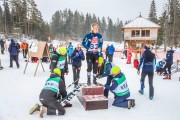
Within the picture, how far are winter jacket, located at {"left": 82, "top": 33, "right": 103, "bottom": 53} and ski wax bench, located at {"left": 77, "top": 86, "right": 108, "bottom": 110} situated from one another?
1.63 m

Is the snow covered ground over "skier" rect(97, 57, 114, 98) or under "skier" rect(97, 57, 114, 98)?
under

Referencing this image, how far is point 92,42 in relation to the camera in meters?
9.38

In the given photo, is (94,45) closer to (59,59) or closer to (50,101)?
(59,59)

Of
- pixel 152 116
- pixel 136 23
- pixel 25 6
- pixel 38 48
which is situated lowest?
pixel 152 116

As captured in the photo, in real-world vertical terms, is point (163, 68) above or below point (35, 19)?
below

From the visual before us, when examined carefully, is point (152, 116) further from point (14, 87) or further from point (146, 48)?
point (14, 87)

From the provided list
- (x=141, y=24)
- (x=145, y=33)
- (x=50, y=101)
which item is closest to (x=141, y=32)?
(x=145, y=33)

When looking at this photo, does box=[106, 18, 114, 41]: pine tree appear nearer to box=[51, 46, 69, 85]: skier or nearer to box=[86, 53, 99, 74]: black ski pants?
box=[86, 53, 99, 74]: black ski pants

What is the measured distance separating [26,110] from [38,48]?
7787 mm

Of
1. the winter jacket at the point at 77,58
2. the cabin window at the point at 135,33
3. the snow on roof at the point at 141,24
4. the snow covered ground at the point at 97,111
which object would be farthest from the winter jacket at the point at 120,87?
the cabin window at the point at 135,33

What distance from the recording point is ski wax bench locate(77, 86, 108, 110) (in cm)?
774

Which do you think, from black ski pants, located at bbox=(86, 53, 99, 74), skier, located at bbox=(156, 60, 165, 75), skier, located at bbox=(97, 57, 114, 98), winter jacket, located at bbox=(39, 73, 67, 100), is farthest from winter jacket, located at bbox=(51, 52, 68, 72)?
skier, located at bbox=(156, 60, 165, 75)

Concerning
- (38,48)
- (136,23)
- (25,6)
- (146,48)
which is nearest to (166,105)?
(146,48)

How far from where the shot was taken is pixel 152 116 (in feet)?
24.1
